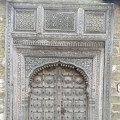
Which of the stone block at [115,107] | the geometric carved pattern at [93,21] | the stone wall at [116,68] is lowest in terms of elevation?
the stone block at [115,107]

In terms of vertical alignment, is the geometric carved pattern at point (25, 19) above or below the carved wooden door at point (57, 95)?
above

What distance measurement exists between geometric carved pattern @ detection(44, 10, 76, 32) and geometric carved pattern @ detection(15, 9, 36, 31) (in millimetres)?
192

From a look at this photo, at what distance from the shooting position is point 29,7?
331 centimetres

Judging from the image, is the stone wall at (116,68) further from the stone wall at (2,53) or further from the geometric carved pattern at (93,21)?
the stone wall at (2,53)

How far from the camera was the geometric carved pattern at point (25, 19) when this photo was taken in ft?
10.9

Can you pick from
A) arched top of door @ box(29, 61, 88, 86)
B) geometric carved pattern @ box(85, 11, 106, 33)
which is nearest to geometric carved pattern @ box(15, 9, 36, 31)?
arched top of door @ box(29, 61, 88, 86)

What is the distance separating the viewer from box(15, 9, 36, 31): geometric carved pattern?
3.33m

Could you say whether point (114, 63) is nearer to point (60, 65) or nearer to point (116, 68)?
point (116, 68)

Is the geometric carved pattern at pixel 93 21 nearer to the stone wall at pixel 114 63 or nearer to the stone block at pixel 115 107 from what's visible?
A: the stone wall at pixel 114 63

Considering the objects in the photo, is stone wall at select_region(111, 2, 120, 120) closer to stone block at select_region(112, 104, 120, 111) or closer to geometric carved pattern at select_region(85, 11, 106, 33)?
stone block at select_region(112, 104, 120, 111)

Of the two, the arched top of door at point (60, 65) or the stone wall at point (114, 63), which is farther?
the arched top of door at point (60, 65)

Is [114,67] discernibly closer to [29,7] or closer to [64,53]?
[64,53]

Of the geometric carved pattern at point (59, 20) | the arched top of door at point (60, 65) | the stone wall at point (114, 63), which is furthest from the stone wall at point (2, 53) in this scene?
the geometric carved pattern at point (59, 20)

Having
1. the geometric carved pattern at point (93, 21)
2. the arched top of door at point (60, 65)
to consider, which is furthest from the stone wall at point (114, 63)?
the arched top of door at point (60, 65)
